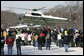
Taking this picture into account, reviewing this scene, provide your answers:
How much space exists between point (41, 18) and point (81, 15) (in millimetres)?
18568

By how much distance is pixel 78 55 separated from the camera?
18.7 m

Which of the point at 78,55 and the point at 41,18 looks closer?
the point at 78,55

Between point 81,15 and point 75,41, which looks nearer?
point 75,41

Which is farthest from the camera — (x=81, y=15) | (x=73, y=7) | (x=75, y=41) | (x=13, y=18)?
(x=13, y=18)

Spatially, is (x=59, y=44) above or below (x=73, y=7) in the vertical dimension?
Result: below

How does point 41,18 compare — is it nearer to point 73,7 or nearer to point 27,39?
point 73,7

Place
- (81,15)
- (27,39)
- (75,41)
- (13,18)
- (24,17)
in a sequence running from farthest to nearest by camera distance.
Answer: (13,18)
(81,15)
(24,17)
(27,39)
(75,41)

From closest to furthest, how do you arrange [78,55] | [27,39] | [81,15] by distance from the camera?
[78,55] < [27,39] < [81,15]

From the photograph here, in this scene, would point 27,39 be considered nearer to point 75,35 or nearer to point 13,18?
point 75,35

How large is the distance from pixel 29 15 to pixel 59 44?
19.6 metres

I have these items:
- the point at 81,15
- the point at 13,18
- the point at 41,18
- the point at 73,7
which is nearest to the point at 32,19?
the point at 41,18

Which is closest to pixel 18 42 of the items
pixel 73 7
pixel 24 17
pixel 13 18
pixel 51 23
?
pixel 24 17

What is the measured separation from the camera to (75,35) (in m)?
24.7

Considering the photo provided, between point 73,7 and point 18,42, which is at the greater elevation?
point 73,7
